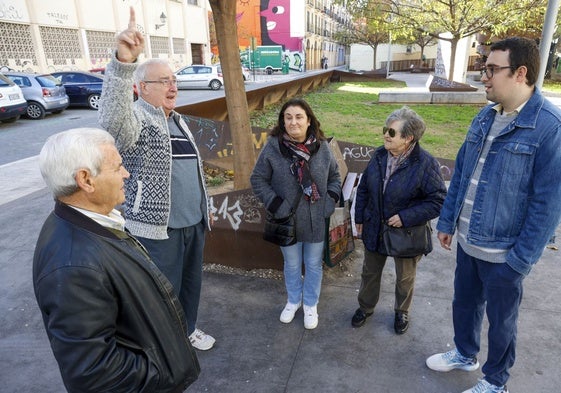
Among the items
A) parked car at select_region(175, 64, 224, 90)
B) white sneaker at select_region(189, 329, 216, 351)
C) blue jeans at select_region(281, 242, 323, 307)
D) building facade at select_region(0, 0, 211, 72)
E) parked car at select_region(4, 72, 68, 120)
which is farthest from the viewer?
parked car at select_region(175, 64, 224, 90)

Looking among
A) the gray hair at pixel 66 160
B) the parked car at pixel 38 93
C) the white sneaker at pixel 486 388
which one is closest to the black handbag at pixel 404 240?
the white sneaker at pixel 486 388

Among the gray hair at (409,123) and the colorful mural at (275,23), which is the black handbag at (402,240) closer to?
the gray hair at (409,123)

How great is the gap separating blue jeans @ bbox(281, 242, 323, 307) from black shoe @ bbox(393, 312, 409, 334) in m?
0.62

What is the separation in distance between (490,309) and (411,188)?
2.77 feet

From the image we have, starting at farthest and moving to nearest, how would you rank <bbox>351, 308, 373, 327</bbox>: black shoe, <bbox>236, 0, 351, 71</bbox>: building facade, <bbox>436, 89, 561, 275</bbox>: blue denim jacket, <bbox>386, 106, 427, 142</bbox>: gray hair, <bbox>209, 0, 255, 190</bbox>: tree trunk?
<bbox>236, 0, 351, 71</bbox>: building facade < <bbox>209, 0, 255, 190</bbox>: tree trunk < <bbox>351, 308, 373, 327</bbox>: black shoe < <bbox>386, 106, 427, 142</bbox>: gray hair < <bbox>436, 89, 561, 275</bbox>: blue denim jacket

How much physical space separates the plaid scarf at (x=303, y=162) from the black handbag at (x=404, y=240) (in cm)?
57

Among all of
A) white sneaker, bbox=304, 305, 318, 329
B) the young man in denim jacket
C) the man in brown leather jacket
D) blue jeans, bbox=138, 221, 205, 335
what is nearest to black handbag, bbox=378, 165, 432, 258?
the young man in denim jacket

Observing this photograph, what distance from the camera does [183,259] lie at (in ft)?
8.48

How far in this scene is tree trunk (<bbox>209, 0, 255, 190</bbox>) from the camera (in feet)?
13.4

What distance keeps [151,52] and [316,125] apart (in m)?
31.6

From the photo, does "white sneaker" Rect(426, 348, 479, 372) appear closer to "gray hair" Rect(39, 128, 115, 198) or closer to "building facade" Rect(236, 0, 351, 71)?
"gray hair" Rect(39, 128, 115, 198)

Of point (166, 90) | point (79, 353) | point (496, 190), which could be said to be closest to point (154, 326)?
point (79, 353)

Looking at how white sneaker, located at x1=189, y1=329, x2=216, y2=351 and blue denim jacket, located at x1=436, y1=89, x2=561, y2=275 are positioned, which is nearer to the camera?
blue denim jacket, located at x1=436, y1=89, x2=561, y2=275

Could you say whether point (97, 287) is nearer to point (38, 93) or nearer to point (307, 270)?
point (307, 270)
